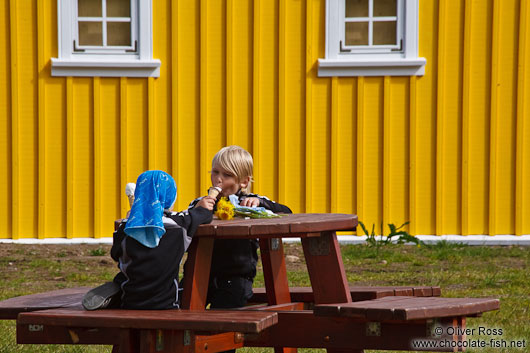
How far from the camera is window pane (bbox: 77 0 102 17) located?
9.18m

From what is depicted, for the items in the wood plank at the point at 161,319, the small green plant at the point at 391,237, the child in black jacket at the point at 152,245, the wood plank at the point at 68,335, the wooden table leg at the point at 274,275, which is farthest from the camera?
the small green plant at the point at 391,237

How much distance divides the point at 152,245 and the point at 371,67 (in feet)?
19.2

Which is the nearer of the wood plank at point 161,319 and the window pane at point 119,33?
the wood plank at point 161,319

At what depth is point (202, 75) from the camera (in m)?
9.10

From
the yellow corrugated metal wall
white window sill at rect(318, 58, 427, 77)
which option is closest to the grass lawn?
the yellow corrugated metal wall

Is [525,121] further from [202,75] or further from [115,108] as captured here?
[115,108]

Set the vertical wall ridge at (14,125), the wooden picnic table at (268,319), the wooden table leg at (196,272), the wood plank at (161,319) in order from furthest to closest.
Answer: the vertical wall ridge at (14,125) → the wooden table leg at (196,272) → the wooden picnic table at (268,319) → the wood plank at (161,319)

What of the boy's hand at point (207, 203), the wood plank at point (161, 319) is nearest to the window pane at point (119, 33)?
the boy's hand at point (207, 203)

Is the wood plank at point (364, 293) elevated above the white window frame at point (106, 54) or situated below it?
below

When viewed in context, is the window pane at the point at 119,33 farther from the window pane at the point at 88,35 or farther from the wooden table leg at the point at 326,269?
the wooden table leg at the point at 326,269

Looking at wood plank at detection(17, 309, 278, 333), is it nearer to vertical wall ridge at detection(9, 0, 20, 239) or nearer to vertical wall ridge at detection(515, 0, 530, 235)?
vertical wall ridge at detection(9, 0, 20, 239)

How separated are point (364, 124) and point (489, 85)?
4.36 ft

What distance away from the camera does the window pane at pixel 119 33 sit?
30.0ft

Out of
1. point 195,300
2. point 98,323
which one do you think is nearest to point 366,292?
point 195,300
